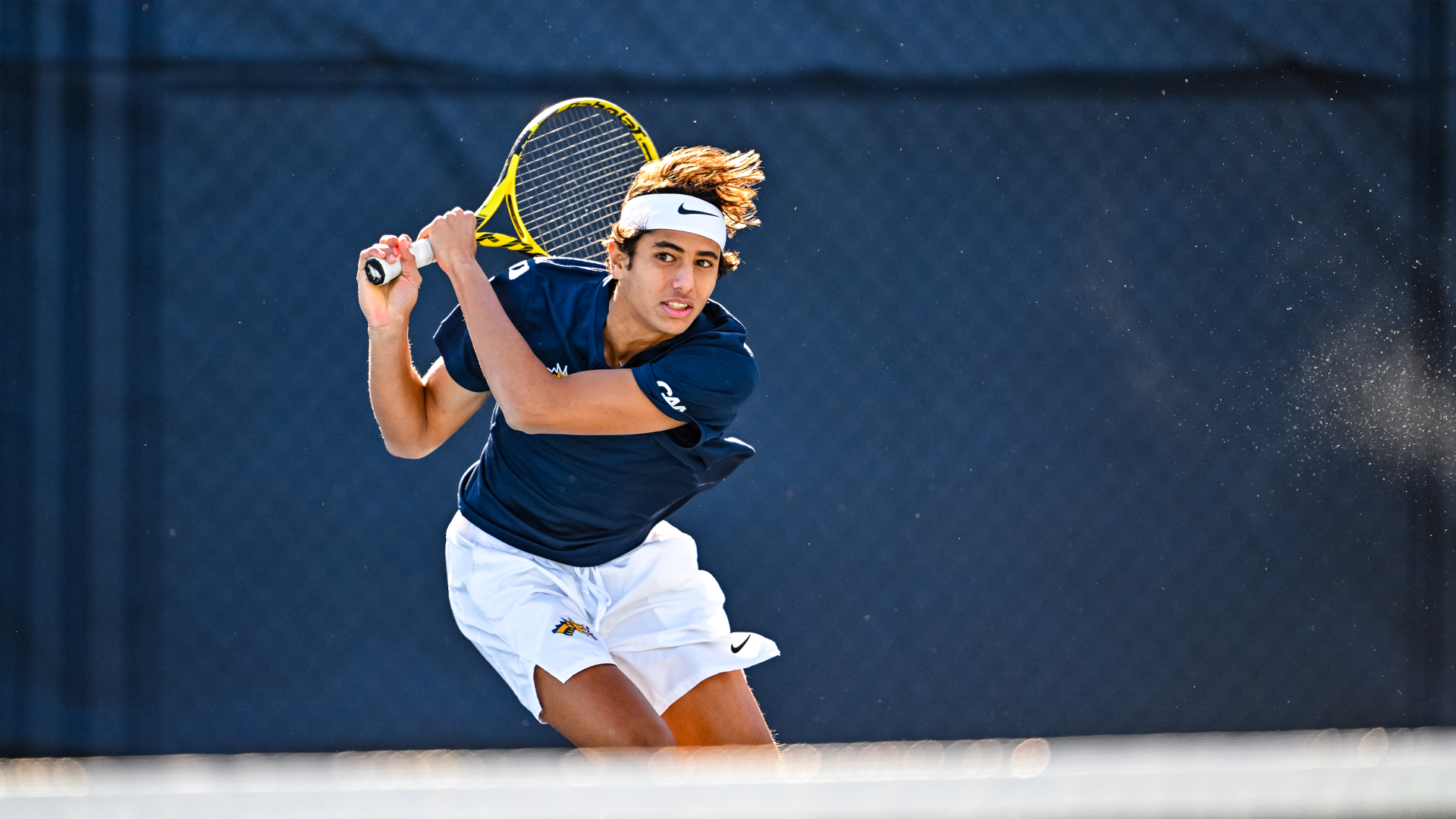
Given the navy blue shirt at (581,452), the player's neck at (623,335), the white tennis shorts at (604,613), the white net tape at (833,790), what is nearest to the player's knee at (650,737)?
the white tennis shorts at (604,613)

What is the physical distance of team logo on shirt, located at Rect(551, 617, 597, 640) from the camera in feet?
6.03

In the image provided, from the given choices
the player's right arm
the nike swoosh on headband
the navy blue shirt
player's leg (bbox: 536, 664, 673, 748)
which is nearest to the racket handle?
the player's right arm

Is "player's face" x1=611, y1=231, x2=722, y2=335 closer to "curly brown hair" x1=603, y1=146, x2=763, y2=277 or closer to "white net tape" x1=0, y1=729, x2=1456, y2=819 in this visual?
"curly brown hair" x1=603, y1=146, x2=763, y2=277

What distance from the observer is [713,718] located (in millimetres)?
1992

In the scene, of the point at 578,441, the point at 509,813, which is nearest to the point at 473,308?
the point at 578,441

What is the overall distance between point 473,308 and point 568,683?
1.78 feet

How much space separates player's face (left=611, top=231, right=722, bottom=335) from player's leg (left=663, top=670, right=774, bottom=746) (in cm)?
57

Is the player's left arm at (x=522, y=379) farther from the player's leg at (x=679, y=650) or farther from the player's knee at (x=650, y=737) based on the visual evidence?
the player's knee at (x=650, y=737)

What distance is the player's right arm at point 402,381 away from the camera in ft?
6.15

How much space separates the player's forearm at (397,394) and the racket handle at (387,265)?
0.30ft

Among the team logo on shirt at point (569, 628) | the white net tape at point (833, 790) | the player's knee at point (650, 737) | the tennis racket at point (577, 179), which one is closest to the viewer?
the white net tape at point (833, 790)

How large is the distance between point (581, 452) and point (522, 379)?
21 cm

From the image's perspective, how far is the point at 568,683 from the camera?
5.90 feet

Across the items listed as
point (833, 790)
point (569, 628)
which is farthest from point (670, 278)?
point (833, 790)
